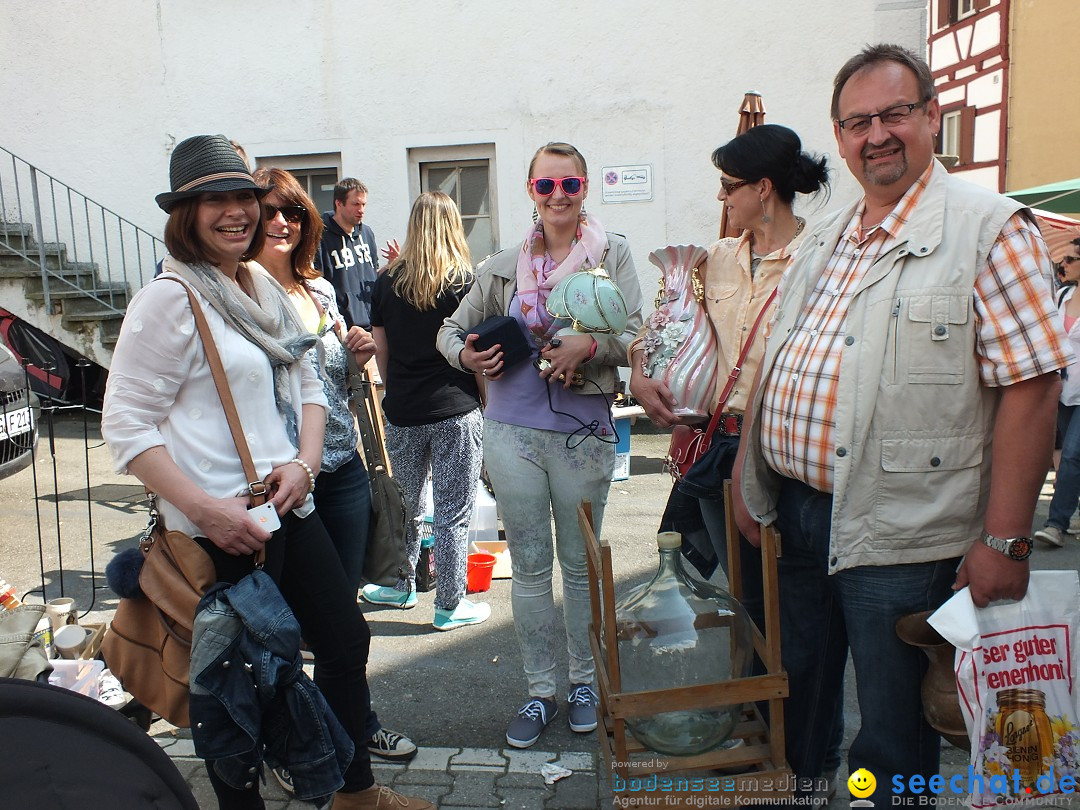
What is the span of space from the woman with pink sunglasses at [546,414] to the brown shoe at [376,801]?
524 millimetres

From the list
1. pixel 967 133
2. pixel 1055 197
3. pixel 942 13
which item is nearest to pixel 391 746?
pixel 1055 197

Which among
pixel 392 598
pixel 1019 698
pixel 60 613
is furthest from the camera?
pixel 392 598

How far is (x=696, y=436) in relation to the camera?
274 cm

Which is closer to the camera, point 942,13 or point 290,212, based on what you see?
point 290,212

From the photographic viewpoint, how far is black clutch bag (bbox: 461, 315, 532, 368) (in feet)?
9.66

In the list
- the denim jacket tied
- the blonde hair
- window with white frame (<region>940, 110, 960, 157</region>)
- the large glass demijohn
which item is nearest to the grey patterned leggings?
the blonde hair

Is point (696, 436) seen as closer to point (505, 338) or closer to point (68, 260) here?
point (505, 338)

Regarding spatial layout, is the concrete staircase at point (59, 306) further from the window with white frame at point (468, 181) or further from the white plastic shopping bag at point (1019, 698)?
the white plastic shopping bag at point (1019, 698)

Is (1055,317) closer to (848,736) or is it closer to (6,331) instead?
(848,736)

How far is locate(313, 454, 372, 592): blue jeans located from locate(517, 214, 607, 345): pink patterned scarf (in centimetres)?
81

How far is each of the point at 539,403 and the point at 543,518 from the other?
42cm

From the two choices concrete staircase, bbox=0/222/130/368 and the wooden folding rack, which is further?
concrete staircase, bbox=0/222/130/368

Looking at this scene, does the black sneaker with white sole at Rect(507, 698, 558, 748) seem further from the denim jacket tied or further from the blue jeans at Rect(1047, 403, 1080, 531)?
the blue jeans at Rect(1047, 403, 1080, 531)

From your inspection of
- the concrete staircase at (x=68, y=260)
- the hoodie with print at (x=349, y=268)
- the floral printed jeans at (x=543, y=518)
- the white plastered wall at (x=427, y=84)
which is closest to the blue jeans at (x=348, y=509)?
the floral printed jeans at (x=543, y=518)
